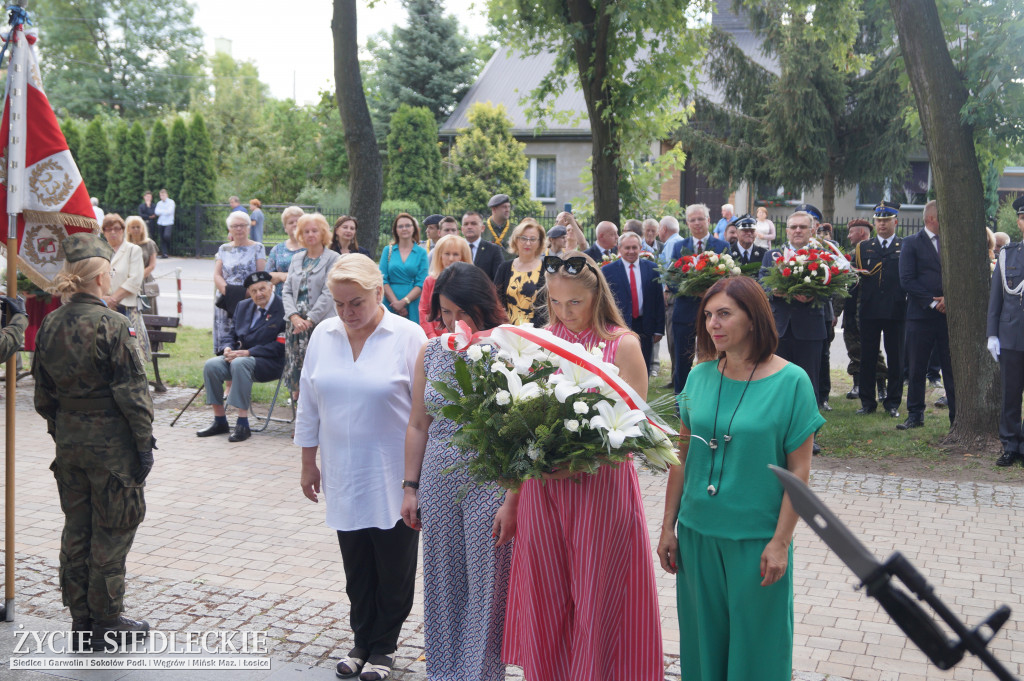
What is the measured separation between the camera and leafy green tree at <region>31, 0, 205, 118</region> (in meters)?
63.6

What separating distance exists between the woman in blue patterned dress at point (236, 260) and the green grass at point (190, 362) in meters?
1.23

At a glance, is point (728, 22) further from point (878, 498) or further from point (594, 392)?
point (594, 392)

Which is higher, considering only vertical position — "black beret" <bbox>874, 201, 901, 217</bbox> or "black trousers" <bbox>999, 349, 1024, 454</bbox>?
"black beret" <bbox>874, 201, 901, 217</bbox>

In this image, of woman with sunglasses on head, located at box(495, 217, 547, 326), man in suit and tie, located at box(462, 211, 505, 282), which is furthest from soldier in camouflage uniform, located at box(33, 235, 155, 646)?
man in suit and tie, located at box(462, 211, 505, 282)

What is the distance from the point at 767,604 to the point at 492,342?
1452mm

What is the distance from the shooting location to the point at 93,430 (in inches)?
196

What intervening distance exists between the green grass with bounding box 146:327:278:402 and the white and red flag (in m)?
5.99

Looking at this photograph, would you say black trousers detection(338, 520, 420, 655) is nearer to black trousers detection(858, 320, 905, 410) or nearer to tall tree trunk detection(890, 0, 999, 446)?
tall tree trunk detection(890, 0, 999, 446)

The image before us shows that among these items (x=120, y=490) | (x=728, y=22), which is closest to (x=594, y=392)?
(x=120, y=490)

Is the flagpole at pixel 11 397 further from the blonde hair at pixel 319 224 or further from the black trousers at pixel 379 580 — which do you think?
the blonde hair at pixel 319 224

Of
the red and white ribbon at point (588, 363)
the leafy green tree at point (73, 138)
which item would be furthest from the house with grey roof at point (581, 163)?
the red and white ribbon at point (588, 363)

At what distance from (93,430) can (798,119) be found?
2685 centimetres

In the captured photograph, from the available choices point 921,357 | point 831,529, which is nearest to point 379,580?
point 831,529

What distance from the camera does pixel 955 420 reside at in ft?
32.0
